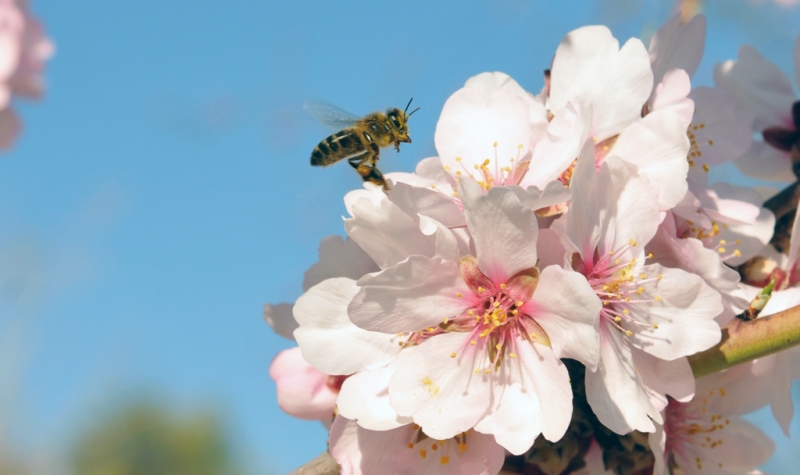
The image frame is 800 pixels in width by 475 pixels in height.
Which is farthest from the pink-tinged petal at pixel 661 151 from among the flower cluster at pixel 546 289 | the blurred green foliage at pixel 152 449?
the blurred green foliage at pixel 152 449

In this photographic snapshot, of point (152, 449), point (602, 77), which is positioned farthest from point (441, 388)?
point (152, 449)

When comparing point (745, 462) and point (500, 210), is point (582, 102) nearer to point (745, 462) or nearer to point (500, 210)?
point (500, 210)

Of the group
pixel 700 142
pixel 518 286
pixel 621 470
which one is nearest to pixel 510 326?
pixel 518 286

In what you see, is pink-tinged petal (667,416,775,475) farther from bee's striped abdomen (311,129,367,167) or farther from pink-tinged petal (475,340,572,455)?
bee's striped abdomen (311,129,367,167)

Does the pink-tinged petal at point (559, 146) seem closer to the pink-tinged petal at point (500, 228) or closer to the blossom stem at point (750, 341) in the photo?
the pink-tinged petal at point (500, 228)

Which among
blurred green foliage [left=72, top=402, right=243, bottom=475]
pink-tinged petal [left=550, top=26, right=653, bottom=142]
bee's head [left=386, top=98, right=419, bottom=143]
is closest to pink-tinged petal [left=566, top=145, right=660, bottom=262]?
pink-tinged petal [left=550, top=26, right=653, bottom=142]

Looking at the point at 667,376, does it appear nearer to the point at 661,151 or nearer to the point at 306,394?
the point at 661,151
